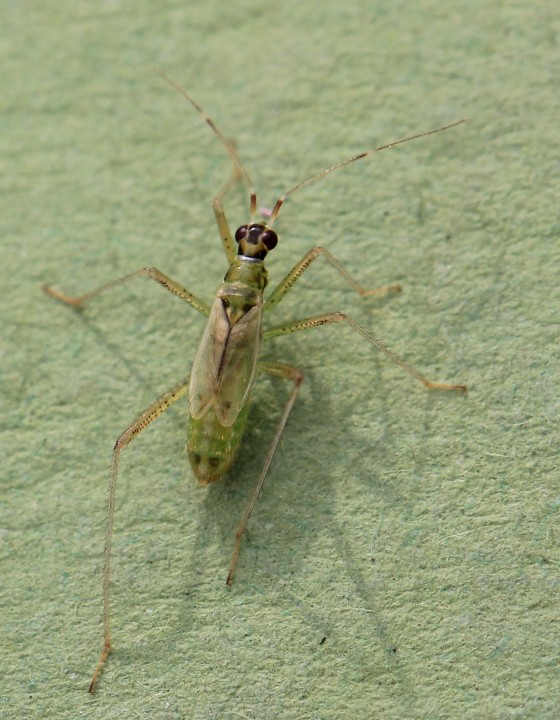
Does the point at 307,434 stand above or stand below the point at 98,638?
above

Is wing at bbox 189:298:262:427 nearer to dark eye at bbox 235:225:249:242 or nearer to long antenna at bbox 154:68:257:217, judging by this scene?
dark eye at bbox 235:225:249:242

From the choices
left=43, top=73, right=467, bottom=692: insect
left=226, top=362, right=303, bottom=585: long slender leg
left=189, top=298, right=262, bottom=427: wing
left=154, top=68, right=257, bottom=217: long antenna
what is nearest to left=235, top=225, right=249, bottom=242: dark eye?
left=43, top=73, right=467, bottom=692: insect

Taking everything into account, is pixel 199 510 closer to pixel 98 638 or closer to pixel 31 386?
pixel 98 638

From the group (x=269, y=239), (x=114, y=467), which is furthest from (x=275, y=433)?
(x=269, y=239)

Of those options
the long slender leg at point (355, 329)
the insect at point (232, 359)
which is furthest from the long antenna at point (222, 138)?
the long slender leg at point (355, 329)

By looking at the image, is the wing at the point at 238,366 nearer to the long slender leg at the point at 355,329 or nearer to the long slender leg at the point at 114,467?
the long slender leg at the point at 355,329

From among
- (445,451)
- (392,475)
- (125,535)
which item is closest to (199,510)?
(125,535)
